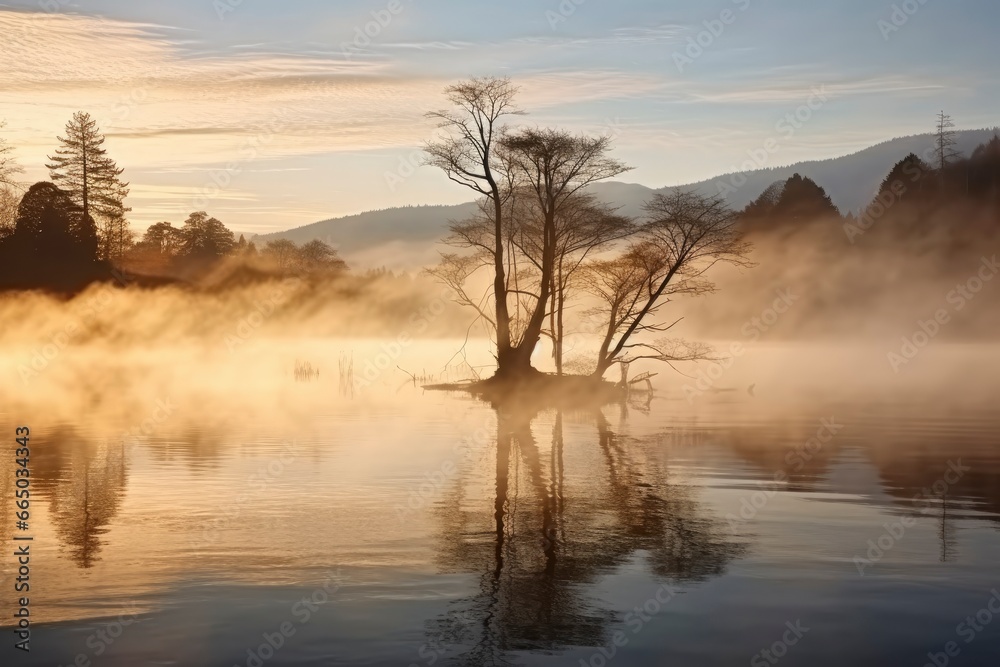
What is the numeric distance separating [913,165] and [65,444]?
144 meters

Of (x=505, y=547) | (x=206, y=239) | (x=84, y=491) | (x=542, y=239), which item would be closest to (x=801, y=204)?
(x=206, y=239)

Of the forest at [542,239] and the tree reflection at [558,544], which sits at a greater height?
the forest at [542,239]

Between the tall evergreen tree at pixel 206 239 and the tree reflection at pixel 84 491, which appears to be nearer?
the tree reflection at pixel 84 491

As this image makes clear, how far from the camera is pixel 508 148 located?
52.7m

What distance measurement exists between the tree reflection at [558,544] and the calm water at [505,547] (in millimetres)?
58

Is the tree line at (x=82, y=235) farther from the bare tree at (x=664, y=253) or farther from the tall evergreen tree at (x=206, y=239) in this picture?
the bare tree at (x=664, y=253)

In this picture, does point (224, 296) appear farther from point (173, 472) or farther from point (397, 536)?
point (397, 536)

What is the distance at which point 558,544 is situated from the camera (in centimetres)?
1777

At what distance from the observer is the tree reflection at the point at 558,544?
516 inches

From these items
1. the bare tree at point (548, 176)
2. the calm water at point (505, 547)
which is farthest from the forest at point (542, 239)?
the calm water at point (505, 547)

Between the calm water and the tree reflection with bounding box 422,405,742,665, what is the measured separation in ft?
0.19

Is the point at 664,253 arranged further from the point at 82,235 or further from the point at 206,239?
the point at 206,239

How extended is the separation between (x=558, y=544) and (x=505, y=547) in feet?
2.95

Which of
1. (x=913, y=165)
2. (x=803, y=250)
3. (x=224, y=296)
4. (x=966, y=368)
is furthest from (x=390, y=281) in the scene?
(x=966, y=368)
